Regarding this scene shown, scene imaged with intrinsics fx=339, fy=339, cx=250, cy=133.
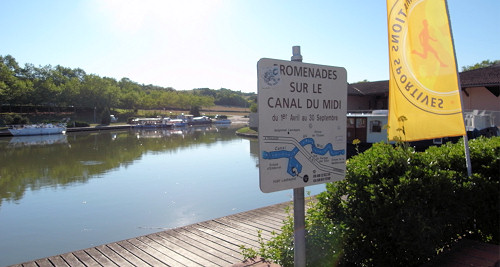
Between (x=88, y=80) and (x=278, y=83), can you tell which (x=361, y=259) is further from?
(x=88, y=80)

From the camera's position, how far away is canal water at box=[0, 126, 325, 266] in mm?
7523

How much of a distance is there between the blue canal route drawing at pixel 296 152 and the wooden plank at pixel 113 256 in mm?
3678

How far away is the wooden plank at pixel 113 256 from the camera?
4742mm

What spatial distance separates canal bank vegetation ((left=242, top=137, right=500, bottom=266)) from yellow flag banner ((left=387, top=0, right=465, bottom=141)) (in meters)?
0.79

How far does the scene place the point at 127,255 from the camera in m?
5.02

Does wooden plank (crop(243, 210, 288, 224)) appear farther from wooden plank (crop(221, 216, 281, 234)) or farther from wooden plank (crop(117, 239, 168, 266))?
wooden plank (crop(117, 239, 168, 266))

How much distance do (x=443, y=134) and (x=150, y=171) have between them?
14310mm

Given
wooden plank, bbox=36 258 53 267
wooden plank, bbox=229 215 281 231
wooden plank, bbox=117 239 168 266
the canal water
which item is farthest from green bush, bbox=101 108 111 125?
wooden plank, bbox=36 258 53 267

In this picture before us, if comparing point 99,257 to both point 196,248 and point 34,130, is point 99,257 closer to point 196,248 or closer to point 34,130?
point 196,248

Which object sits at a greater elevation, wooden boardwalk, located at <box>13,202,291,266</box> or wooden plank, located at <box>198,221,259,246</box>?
wooden plank, located at <box>198,221,259,246</box>

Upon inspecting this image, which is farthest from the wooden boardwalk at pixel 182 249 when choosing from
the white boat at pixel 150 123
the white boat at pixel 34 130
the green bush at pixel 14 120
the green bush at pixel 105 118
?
the green bush at pixel 105 118

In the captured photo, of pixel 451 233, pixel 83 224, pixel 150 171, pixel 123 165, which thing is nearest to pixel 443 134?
pixel 451 233

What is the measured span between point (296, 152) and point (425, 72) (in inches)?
111

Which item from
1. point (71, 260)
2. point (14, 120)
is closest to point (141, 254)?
point (71, 260)
